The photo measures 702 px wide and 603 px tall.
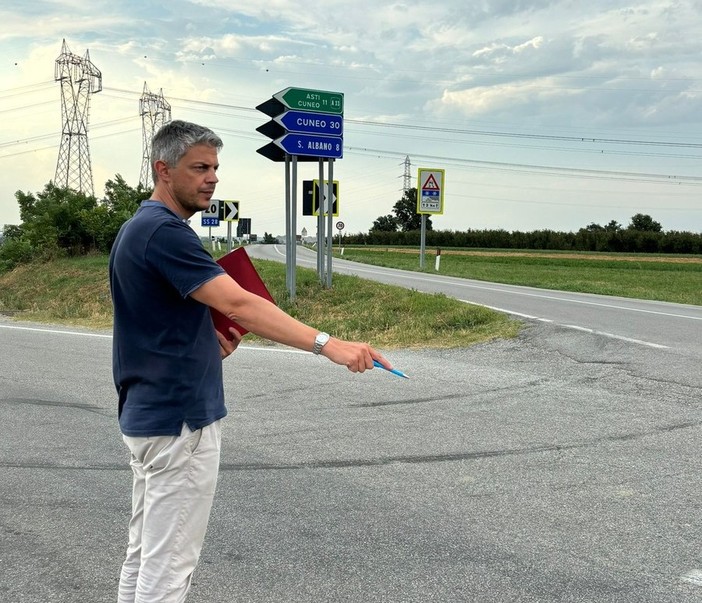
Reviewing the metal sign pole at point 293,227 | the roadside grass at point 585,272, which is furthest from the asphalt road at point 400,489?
the roadside grass at point 585,272

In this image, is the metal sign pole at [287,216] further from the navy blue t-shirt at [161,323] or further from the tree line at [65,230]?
the tree line at [65,230]

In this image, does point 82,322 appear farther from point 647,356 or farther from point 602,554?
point 602,554

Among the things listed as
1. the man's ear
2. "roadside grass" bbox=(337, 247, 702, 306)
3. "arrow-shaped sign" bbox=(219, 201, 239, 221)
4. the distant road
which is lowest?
"roadside grass" bbox=(337, 247, 702, 306)

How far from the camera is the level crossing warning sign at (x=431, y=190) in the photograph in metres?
28.7

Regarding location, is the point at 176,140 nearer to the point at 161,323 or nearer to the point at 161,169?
the point at 161,169

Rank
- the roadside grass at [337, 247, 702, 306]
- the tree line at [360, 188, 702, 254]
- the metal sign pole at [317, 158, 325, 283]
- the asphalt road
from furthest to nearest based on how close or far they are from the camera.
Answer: the tree line at [360, 188, 702, 254], the roadside grass at [337, 247, 702, 306], the metal sign pole at [317, 158, 325, 283], the asphalt road

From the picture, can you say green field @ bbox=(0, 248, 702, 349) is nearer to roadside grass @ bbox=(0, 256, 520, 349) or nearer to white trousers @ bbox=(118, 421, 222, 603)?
roadside grass @ bbox=(0, 256, 520, 349)

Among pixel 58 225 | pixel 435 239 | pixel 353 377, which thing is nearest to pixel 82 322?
pixel 353 377

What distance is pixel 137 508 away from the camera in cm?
272

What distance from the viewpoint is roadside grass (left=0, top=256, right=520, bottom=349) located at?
11.1m

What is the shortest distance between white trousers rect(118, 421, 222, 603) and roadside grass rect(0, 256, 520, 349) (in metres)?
8.07

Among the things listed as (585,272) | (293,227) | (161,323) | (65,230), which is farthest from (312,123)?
(585,272)

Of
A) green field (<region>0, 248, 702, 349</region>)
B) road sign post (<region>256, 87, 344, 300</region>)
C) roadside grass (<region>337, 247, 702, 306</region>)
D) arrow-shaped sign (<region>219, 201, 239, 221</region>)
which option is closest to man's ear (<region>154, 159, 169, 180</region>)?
green field (<region>0, 248, 702, 349</region>)

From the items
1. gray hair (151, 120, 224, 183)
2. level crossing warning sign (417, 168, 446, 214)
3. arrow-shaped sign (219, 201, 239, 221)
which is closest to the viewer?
gray hair (151, 120, 224, 183)
